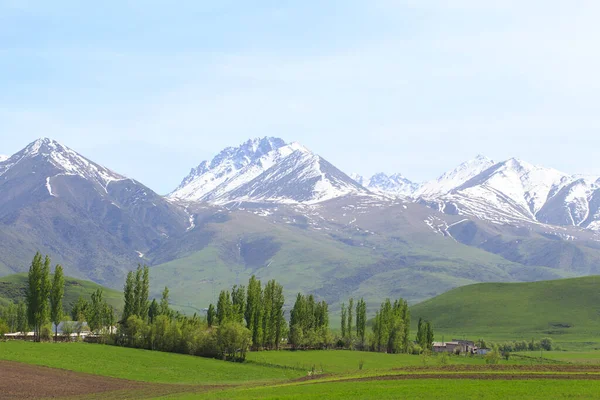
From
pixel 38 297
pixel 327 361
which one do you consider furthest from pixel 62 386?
pixel 327 361

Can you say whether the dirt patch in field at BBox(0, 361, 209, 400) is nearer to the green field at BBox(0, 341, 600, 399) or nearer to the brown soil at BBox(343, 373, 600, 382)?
the green field at BBox(0, 341, 600, 399)

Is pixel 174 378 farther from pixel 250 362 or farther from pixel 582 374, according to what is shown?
pixel 582 374

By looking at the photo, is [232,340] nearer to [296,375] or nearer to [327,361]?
[327,361]

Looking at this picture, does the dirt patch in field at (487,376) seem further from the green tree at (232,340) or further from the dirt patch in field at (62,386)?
the green tree at (232,340)

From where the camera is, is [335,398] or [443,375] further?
[443,375]

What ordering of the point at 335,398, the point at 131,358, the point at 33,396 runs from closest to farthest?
1. the point at 335,398
2. the point at 33,396
3. the point at 131,358

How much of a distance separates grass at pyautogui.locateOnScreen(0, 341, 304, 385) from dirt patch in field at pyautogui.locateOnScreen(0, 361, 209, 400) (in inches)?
232

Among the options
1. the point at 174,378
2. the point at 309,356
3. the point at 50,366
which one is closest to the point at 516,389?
the point at 174,378

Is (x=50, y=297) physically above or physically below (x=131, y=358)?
above

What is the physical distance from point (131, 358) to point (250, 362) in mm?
29260

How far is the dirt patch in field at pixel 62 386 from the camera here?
327ft

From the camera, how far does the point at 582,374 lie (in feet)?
365

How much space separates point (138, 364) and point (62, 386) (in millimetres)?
35073

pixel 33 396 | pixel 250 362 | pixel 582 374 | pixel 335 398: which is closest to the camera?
pixel 335 398
